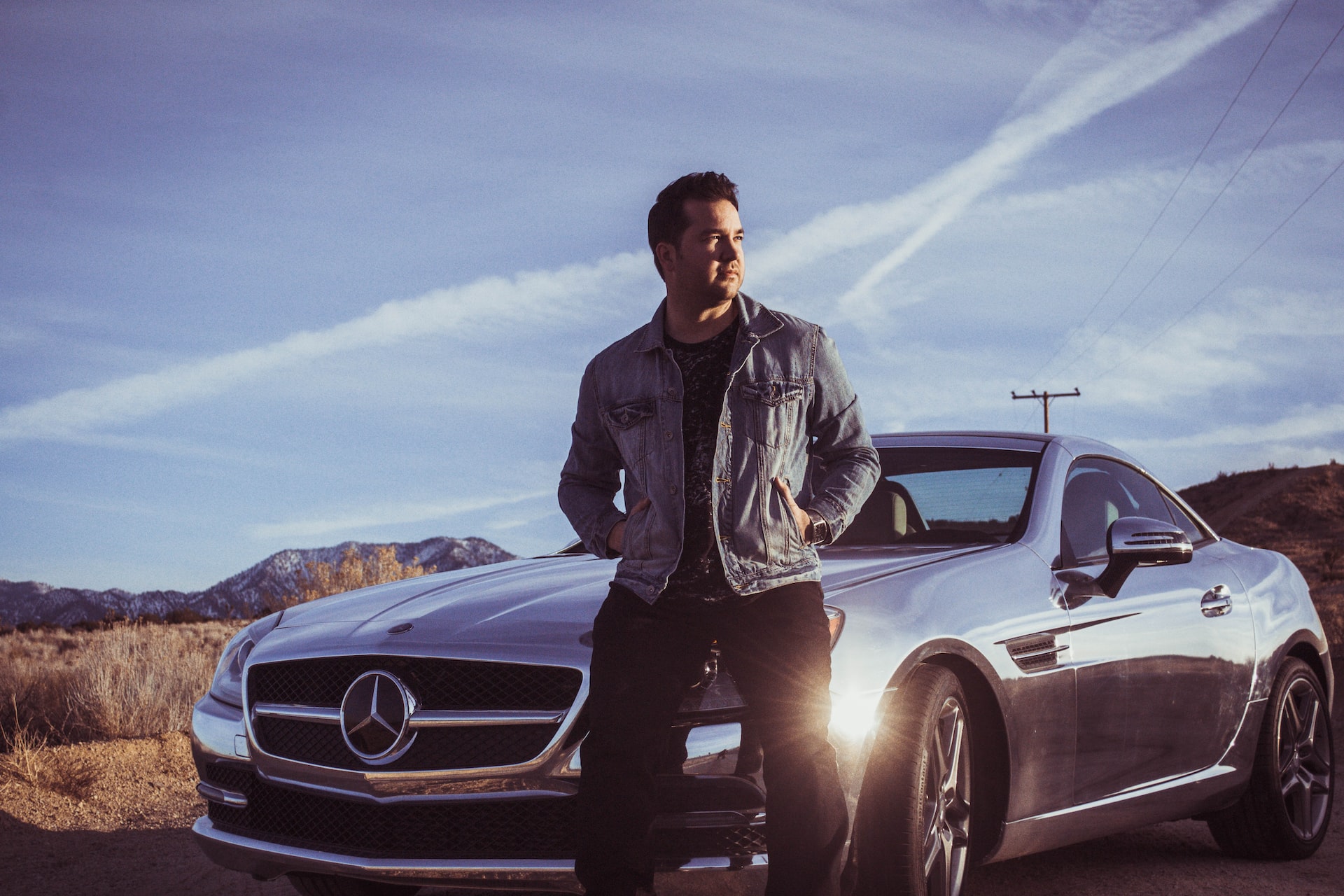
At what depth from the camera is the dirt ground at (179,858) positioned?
202 inches

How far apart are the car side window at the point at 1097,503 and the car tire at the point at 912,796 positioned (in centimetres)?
119

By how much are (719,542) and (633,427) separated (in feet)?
1.34

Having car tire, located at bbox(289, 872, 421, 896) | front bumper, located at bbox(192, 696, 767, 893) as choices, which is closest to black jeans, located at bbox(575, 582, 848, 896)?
front bumper, located at bbox(192, 696, 767, 893)

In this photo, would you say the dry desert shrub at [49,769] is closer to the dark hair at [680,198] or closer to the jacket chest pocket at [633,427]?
the jacket chest pocket at [633,427]

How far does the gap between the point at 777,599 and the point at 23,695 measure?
850 cm

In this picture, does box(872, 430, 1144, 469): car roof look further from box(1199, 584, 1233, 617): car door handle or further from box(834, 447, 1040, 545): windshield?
box(1199, 584, 1233, 617): car door handle

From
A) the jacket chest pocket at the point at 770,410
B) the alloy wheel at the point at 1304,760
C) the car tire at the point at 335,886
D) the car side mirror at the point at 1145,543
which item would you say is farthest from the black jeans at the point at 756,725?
the alloy wheel at the point at 1304,760

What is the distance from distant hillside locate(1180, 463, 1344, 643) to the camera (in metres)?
49.5

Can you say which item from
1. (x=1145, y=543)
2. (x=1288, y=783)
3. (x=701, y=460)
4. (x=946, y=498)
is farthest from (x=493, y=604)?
(x=1288, y=783)

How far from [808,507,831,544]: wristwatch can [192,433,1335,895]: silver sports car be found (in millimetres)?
352

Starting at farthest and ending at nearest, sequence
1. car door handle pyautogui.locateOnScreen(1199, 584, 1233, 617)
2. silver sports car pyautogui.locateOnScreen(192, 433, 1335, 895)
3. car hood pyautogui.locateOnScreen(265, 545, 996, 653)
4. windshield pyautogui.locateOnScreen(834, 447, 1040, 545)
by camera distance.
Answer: car door handle pyautogui.locateOnScreen(1199, 584, 1233, 617)
windshield pyautogui.locateOnScreen(834, 447, 1040, 545)
car hood pyautogui.locateOnScreen(265, 545, 996, 653)
silver sports car pyautogui.locateOnScreen(192, 433, 1335, 895)

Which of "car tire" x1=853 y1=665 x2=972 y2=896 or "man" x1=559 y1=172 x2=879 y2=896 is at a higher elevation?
"man" x1=559 y1=172 x2=879 y2=896

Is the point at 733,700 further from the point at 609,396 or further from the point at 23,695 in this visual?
the point at 23,695

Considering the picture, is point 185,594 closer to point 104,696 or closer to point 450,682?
point 104,696
